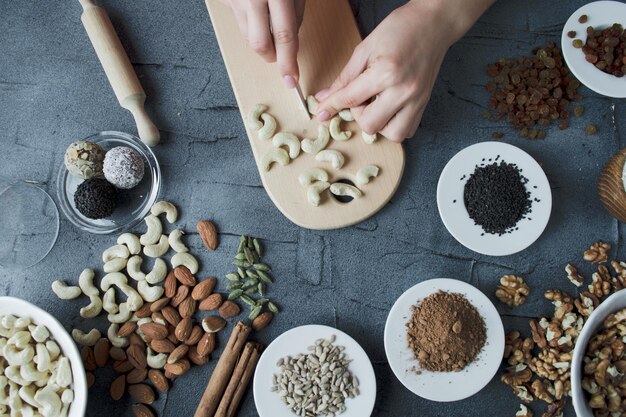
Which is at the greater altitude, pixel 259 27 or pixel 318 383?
pixel 259 27

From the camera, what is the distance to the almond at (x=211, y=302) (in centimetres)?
116

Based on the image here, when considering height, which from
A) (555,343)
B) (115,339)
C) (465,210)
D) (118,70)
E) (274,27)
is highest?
(274,27)

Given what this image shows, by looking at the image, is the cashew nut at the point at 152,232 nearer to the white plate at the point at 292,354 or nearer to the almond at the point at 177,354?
the almond at the point at 177,354

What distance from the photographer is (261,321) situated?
Answer: 116 cm

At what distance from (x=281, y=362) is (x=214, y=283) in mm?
207

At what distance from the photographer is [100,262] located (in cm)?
120

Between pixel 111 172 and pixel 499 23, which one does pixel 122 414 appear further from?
pixel 499 23

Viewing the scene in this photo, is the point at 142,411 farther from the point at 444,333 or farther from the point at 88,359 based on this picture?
the point at 444,333

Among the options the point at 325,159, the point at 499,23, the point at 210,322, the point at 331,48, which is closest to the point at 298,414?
the point at 210,322

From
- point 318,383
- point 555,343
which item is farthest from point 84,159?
point 555,343

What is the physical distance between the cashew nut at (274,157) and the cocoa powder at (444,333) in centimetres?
37

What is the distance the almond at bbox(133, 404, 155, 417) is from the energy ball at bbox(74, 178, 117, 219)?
1.21ft

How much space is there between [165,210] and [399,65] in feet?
→ 1.75

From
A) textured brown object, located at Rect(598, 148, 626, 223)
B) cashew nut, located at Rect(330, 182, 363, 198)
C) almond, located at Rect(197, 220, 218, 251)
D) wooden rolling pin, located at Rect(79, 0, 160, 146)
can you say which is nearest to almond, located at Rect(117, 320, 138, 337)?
almond, located at Rect(197, 220, 218, 251)
